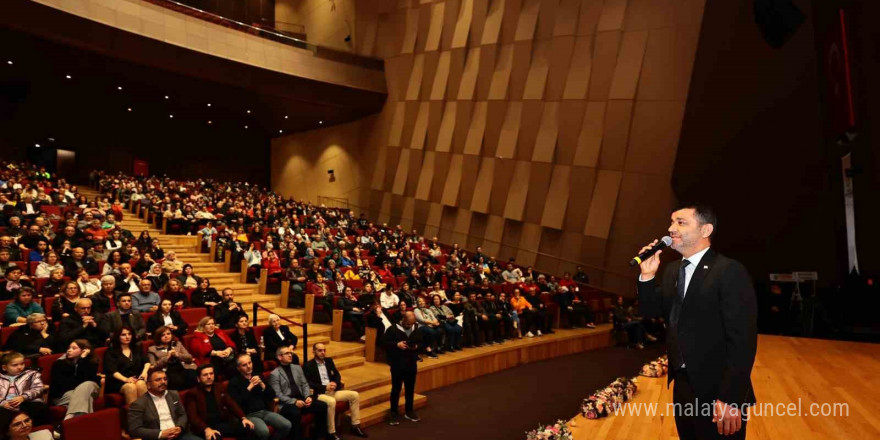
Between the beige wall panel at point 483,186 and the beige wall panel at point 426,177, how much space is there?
1558 millimetres

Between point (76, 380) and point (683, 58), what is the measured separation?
1017cm

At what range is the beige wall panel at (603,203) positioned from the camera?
11.4m

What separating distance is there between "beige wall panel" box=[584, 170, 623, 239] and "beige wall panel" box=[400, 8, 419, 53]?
6967mm

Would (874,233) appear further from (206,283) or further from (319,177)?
(319,177)

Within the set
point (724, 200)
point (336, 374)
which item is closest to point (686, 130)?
point (724, 200)

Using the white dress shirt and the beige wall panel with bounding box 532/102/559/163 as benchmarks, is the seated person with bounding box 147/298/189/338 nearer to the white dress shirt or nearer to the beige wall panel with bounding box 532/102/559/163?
the white dress shirt

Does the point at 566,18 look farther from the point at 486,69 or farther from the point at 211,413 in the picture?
the point at 211,413

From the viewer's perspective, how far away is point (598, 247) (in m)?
11.7

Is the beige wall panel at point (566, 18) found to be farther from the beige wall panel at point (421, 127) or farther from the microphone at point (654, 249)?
the microphone at point (654, 249)

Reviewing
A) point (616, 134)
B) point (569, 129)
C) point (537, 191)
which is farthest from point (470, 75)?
point (616, 134)

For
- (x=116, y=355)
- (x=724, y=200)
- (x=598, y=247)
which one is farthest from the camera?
(x=598, y=247)

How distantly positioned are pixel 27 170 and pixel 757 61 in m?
14.0

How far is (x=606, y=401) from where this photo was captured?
4.32 metres

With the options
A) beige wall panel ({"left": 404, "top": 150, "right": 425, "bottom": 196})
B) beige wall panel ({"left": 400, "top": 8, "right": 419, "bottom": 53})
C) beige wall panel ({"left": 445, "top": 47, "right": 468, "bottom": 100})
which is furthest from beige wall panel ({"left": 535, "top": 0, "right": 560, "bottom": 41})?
beige wall panel ({"left": 404, "top": 150, "right": 425, "bottom": 196})
